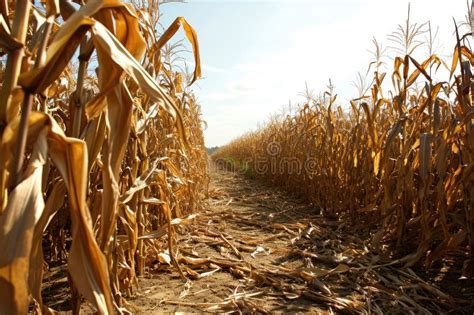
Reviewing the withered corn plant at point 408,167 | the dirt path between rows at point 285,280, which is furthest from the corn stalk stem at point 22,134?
the withered corn plant at point 408,167

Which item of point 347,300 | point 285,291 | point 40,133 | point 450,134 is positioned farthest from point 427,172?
point 40,133

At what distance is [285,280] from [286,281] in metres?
0.01

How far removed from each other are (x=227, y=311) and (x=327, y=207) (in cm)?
243

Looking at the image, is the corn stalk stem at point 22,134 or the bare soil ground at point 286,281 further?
the bare soil ground at point 286,281

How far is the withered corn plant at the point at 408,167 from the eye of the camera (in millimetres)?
1889

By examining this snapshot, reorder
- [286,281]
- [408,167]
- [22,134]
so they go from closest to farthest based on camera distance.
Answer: [22,134] → [286,281] → [408,167]

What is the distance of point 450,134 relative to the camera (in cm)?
194

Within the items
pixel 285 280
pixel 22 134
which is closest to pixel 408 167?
pixel 285 280

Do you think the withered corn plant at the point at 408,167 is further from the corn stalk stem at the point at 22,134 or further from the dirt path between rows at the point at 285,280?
the corn stalk stem at the point at 22,134

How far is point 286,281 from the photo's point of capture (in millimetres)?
1901

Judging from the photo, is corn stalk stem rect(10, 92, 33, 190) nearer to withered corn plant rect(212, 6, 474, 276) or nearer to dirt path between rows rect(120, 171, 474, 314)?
dirt path between rows rect(120, 171, 474, 314)

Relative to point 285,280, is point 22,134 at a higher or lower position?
higher

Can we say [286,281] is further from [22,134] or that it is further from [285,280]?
[22,134]

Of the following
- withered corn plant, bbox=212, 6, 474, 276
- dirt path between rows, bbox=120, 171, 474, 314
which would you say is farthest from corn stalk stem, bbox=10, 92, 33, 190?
withered corn plant, bbox=212, 6, 474, 276
